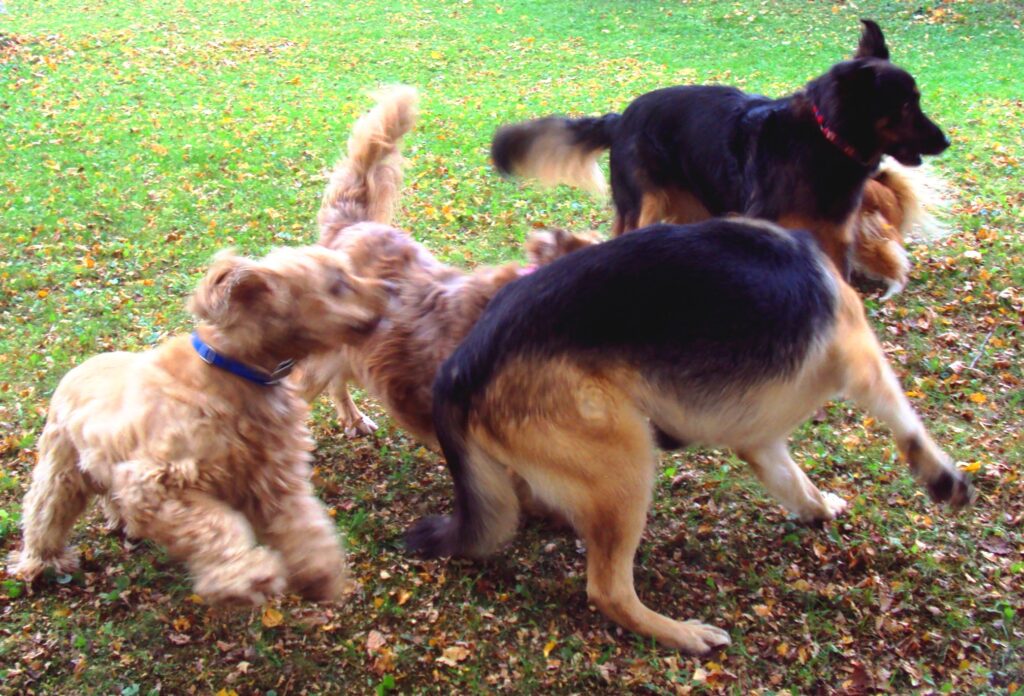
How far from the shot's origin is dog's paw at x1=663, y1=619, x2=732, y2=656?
339 centimetres

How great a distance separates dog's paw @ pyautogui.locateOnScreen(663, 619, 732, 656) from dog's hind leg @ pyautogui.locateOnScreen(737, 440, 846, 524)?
31.3 inches

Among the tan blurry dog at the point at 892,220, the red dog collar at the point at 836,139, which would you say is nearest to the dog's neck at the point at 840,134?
the red dog collar at the point at 836,139

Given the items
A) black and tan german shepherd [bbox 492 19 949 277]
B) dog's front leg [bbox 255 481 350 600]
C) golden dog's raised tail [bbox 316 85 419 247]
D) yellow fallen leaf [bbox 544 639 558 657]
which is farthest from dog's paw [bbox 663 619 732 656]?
black and tan german shepherd [bbox 492 19 949 277]

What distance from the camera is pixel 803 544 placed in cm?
394

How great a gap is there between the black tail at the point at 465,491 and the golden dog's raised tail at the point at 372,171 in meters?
1.82

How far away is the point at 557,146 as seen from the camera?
6629mm

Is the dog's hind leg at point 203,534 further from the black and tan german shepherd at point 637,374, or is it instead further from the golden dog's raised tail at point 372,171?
the golden dog's raised tail at point 372,171

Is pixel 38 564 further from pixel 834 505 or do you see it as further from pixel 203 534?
pixel 834 505

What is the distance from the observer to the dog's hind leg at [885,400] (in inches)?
123

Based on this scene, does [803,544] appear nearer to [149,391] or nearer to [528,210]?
[149,391]

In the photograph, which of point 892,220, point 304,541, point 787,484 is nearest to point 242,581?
point 304,541

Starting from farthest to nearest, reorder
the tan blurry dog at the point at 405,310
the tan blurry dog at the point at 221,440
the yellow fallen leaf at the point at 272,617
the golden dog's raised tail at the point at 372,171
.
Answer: the golden dog's raised tail at the point at 372,171
the tan blurry dog at the point at 405,310
the yellow fallen leaf at the point at 272,617
the tan blurry dog at the point at 221,440

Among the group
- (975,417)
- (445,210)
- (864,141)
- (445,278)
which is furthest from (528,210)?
(975,417)

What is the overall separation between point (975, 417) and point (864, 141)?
183cm
